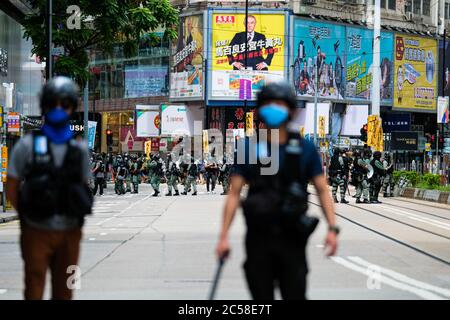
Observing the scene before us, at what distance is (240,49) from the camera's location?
59906 mm

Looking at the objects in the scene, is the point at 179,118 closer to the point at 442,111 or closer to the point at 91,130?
the point at 91,130

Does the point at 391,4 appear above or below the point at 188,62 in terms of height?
above

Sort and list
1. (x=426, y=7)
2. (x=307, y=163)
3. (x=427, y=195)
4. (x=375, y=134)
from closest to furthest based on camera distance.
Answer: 1. (x=307, y=163)
2. (x=427, y=195)
3. (x=375, y=134)
4. (x=426, y=7)

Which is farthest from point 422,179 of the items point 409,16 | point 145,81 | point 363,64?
point 409,16

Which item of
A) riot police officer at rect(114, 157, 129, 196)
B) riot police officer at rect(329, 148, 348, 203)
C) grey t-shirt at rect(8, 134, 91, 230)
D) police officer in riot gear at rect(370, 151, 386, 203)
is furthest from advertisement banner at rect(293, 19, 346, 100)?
grey t-shirt at rect(8, 134, 91, 230)

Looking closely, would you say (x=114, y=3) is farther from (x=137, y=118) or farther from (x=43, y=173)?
(x=137, y=118)

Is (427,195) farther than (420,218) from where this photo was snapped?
Yes

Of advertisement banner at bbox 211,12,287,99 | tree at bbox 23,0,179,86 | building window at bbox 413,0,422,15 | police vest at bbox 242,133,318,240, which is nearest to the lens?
police vest at bbox 242,133,318,240

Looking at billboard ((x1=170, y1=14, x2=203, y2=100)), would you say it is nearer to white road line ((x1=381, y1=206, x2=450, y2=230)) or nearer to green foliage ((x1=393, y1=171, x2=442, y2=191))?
green foliage ((x1=393, y1=171, x2=442, y2=191))

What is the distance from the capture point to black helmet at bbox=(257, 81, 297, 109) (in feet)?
17.6

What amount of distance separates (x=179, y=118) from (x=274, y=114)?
58046 mm

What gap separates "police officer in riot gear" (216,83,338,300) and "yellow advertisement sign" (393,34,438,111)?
6359cm

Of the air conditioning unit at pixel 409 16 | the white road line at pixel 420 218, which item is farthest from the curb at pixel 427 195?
the air conditioning unit at pixel 409 16

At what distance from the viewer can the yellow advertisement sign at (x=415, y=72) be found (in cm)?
6794
